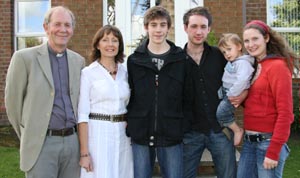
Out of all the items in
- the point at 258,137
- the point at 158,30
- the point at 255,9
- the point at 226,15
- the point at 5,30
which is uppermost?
the point at 255,9

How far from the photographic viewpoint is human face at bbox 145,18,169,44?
3527mm

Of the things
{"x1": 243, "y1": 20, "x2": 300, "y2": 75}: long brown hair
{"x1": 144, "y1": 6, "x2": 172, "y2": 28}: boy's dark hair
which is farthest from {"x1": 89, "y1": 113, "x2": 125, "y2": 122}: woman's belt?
{"x1": 243, "y1": 20, "x2": 300, "y2": 75}: long brown hair

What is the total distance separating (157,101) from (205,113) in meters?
0.50

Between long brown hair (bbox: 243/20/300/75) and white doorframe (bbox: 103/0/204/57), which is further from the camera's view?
white doorframe (bbox: 103/0/204/57)

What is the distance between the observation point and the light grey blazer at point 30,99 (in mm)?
3338

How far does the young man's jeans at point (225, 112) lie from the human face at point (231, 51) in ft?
1.25

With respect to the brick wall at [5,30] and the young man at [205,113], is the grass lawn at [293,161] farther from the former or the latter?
the brick wall at [5,30]

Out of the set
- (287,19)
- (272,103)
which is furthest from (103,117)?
(287,19)

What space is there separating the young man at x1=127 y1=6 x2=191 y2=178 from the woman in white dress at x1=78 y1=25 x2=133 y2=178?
0.33 ft

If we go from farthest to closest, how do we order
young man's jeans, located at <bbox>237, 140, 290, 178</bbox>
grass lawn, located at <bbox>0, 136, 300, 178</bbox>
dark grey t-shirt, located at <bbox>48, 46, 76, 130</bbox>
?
1. grass lawn, located at <bbox>0, 136, 300, 178</bbox>
2. dark grey t-shirt, located at <bbox>48, 46, 76, 130</bbox>
3. young man's jeans, located at <bbox>237, 140, 290, 178</bbox>

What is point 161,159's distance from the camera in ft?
11.8

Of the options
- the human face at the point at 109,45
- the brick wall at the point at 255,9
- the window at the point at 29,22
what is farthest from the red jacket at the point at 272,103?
the window at the point at 29,22

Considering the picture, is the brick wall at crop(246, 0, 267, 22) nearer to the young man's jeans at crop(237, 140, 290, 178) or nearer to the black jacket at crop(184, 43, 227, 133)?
the black jacket at crop(184, 43, 227, 133)

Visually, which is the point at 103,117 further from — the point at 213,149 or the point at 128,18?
the point at 128,18
